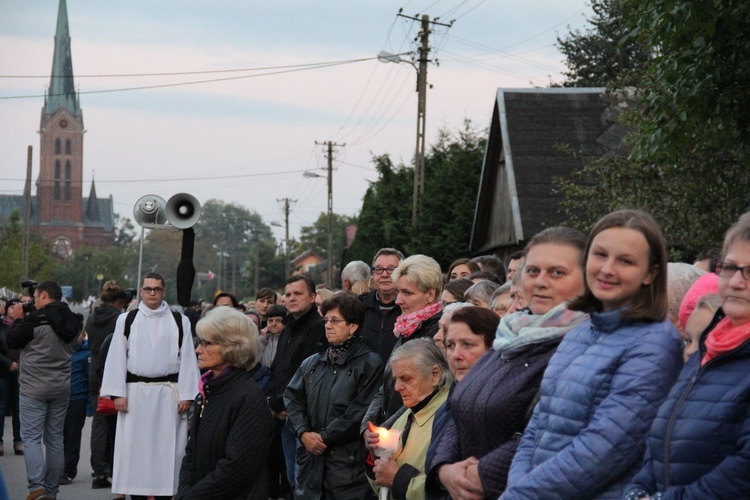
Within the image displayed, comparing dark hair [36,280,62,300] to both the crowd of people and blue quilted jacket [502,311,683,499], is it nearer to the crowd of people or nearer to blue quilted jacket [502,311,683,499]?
the crowd of people

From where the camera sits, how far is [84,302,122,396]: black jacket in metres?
12.3

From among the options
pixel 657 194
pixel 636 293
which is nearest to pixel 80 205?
pixel 657 194

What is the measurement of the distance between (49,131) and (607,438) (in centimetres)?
17104

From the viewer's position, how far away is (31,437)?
1141cm

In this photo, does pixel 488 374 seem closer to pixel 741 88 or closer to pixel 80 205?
pixel 741 88

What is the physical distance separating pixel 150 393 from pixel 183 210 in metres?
4.66

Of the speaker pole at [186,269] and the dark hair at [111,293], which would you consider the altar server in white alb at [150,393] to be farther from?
the speaker pole at [186,269]

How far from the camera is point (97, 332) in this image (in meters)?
12.5

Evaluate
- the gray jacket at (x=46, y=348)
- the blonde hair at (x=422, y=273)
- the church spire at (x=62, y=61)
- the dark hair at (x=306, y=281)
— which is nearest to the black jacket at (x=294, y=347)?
the dark hair at (x=306, y=281)

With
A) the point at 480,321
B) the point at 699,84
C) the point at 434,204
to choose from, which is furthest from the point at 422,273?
the point at 434,204

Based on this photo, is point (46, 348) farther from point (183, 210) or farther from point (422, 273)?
point (422, 273)

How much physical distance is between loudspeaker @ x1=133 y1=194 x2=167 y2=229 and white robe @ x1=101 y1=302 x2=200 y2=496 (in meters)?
4.38

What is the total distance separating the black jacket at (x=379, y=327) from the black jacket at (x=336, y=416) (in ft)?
3.58

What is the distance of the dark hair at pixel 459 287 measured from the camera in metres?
7.48
